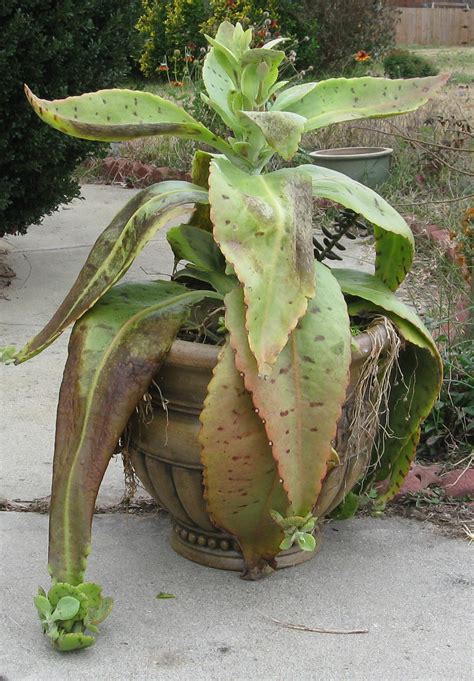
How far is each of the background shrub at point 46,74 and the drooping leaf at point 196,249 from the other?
2200 mm

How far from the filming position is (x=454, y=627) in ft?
8.26

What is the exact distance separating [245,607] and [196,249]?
0.96m

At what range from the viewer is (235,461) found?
2355mm

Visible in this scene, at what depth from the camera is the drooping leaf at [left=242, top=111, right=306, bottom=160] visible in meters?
2.35

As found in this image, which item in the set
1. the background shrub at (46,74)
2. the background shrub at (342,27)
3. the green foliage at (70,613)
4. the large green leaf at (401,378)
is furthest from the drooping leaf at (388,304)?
the background shrub at (342,27)

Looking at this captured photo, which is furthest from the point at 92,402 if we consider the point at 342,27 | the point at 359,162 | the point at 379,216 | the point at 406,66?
the point at 406,66

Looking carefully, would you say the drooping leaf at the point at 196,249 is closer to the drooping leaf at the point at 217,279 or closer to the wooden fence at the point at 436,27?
the drooping leaf at the point at 217,279

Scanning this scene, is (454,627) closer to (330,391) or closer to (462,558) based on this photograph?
(462,558)

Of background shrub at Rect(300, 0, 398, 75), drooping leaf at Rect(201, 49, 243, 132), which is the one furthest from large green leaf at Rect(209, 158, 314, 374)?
background shrub at Rect(300, 0, 398, 75)

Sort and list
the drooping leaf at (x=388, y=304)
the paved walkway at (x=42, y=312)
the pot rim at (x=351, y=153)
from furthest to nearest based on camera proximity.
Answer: the pot rim at (x=351, y=153) < the paved walkway at (x=42, y=312) < the drooping leaf at (x=388, y=304)

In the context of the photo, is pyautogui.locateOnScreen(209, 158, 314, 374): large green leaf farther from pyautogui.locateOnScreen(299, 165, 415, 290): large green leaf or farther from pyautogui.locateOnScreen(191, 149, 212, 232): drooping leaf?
pyautogui.locateOnScreen(191, 149, 212, 232): drooping leaf

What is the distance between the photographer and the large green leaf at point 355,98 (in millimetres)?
2670

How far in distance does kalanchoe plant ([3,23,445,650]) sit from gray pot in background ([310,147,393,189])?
4469 millimetres

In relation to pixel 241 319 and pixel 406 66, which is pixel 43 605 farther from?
pixel 406 66
